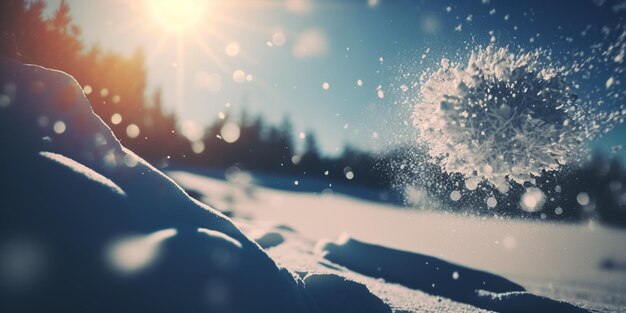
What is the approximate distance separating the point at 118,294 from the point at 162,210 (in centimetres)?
A: 150

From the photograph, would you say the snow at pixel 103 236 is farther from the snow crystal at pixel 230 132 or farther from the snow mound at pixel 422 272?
the snow crystal at pixel 230 132

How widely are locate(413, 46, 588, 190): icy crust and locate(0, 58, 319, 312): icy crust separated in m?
3.98

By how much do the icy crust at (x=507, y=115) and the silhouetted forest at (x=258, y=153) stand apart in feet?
8.08

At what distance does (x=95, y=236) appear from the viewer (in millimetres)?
3451

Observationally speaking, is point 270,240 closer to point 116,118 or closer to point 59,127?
point 59,127

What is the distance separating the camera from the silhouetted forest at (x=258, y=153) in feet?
34.5

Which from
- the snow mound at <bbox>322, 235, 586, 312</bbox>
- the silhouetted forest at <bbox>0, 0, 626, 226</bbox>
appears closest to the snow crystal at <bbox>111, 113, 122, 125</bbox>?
the silhouetted forest at <bbox>0, 0, 626, 226</bbox>

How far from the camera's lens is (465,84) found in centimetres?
641

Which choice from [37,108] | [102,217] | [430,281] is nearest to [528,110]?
[430,281]

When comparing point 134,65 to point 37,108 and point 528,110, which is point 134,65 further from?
point 528,110

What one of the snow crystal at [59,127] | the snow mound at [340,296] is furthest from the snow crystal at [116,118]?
the snow mound at [340,296]

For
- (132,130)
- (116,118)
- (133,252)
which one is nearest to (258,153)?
(132,130)

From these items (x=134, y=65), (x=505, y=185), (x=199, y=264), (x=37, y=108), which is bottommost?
(x=199, y=264)

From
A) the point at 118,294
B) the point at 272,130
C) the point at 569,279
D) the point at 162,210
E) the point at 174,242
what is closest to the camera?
the point at 118,294
